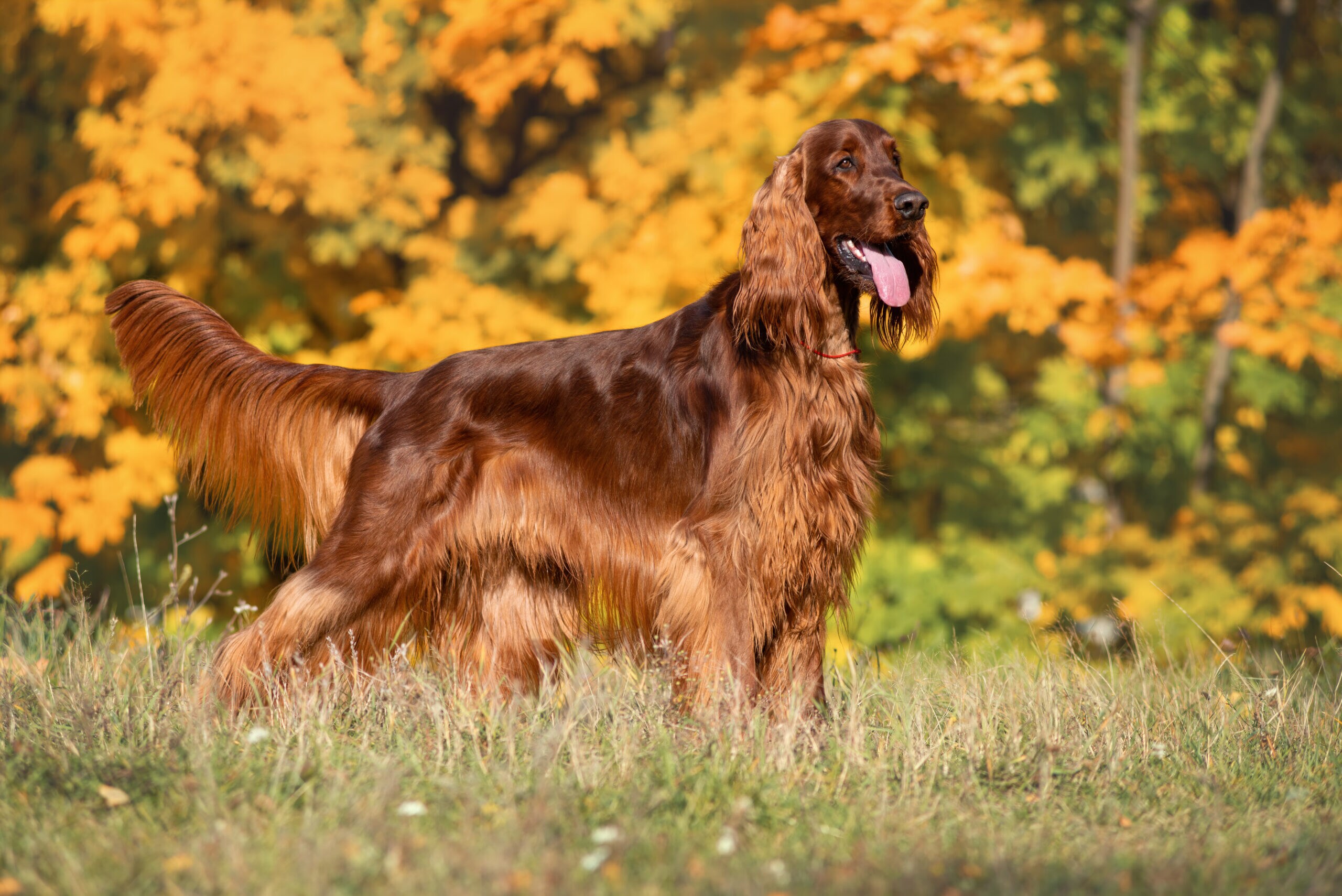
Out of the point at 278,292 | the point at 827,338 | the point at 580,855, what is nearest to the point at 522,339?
the point at 278,292

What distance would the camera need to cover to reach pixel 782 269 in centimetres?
365

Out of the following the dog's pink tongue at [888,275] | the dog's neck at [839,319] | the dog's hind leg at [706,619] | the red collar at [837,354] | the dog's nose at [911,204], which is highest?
the dog's nose at [911,204]

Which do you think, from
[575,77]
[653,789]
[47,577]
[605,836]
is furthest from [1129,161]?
[605,836]

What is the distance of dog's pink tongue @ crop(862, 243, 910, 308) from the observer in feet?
12.0

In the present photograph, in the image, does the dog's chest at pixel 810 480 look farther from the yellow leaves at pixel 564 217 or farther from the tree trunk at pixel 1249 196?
the tree trunk at pixel 1249 196

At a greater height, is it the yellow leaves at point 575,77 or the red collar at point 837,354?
the yellow leaves at point 575,77

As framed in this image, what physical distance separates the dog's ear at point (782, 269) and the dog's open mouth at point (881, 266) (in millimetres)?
Answer: 76

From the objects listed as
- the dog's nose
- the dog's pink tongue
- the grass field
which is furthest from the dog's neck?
the grass field

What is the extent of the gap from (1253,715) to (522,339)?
17.2 feet

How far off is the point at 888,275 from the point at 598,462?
1.04 metres

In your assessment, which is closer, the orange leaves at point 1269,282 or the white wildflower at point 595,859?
the white wildflower at point 595,859

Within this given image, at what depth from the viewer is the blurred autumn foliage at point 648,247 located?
24.2 feet

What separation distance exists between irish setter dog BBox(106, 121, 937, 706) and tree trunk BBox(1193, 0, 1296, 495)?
6209 mm

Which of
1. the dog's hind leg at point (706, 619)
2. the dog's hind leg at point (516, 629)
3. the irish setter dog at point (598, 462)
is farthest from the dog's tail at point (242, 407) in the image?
the dog's hind leg at point (706, 619)
